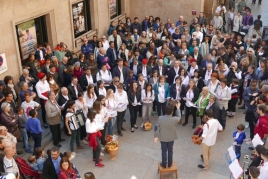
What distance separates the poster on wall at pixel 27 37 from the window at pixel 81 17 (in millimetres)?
2407

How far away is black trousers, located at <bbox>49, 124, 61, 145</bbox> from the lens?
27.8 feet

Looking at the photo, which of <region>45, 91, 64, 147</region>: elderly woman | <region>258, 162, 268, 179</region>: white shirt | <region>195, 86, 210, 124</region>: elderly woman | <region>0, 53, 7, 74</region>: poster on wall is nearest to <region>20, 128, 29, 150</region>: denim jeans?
<region>45, 91, 64, 147</region>: elderly woman

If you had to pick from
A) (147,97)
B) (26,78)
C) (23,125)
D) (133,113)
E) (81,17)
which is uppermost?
(81,17)

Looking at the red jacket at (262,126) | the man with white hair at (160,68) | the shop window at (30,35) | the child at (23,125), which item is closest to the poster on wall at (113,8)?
the shop window at (30,35)

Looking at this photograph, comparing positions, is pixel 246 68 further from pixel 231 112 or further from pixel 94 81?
pixel 94 81

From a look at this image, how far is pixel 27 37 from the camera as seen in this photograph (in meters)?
10.8

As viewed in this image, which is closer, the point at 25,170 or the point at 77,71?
the point at 25,170

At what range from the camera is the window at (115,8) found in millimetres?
16009

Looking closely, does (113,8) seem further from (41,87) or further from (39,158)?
(39,158)

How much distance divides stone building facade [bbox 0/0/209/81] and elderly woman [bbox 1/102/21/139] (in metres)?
2.24

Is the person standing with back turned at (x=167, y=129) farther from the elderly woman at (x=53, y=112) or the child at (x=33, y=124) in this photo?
the child at (x=33, y=124)

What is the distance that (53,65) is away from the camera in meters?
9.43

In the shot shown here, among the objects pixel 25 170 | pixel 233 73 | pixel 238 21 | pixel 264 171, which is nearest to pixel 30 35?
pixel 25 170

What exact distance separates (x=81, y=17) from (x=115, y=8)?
10.7 feet
